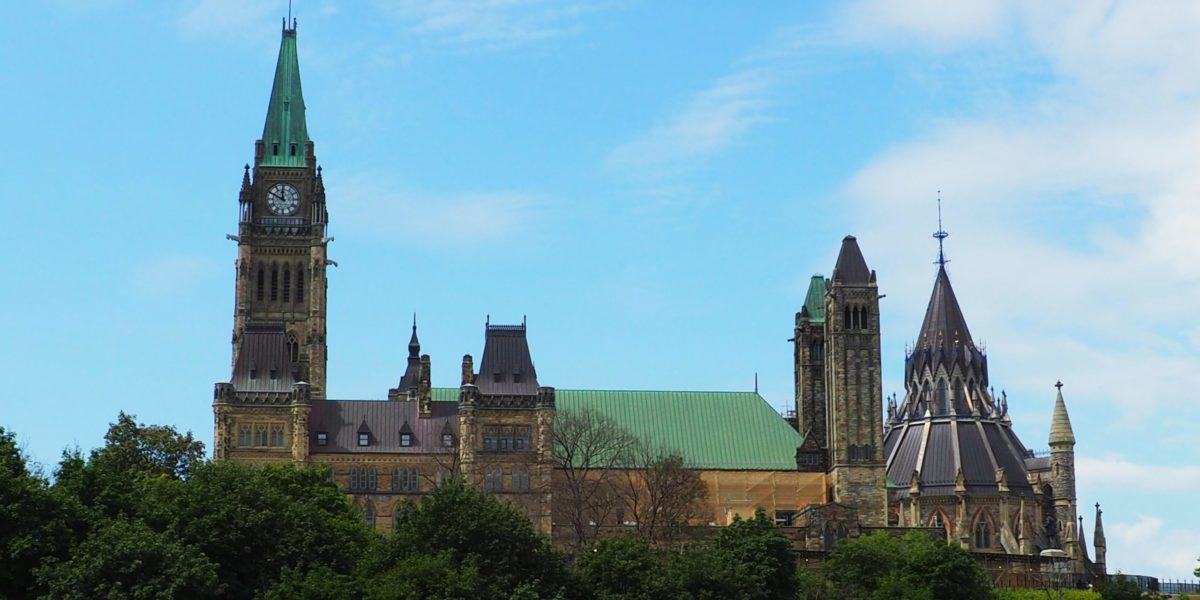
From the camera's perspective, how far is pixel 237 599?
82062 millimetres

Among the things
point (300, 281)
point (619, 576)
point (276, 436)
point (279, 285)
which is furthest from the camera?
point (300, 281)

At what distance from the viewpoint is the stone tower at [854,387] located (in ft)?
474

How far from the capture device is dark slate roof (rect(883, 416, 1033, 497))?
6250 inches

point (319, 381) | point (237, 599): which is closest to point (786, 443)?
point (319, 381)

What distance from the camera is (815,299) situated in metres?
162

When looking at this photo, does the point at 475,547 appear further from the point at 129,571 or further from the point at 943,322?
the point at 943,322

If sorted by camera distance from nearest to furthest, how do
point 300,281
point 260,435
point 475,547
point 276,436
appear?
1. point 475,547
2. point 260,435
3. point 276,436
4. point 300,281

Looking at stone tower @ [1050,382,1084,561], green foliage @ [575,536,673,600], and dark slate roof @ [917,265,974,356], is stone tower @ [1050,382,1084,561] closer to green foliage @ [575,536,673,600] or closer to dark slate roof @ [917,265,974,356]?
dark slate roof @ [917,265,974,356]

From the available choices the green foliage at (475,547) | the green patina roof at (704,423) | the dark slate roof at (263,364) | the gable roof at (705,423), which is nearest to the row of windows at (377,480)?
the dark slate roof at (263,364)

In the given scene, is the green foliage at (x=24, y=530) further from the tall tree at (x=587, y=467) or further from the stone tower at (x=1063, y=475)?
the stone tower at (x=1063, y=475)

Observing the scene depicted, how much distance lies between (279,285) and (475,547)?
73.3m

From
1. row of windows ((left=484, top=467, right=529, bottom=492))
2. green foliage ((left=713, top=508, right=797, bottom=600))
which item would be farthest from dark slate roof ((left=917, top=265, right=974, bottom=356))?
green foliage ((left=713, top=508, right=797, bottom=600))

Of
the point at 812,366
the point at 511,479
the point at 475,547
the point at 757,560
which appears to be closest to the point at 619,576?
the point at 475,547

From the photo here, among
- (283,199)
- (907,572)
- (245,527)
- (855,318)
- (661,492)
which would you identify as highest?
(283,199)
